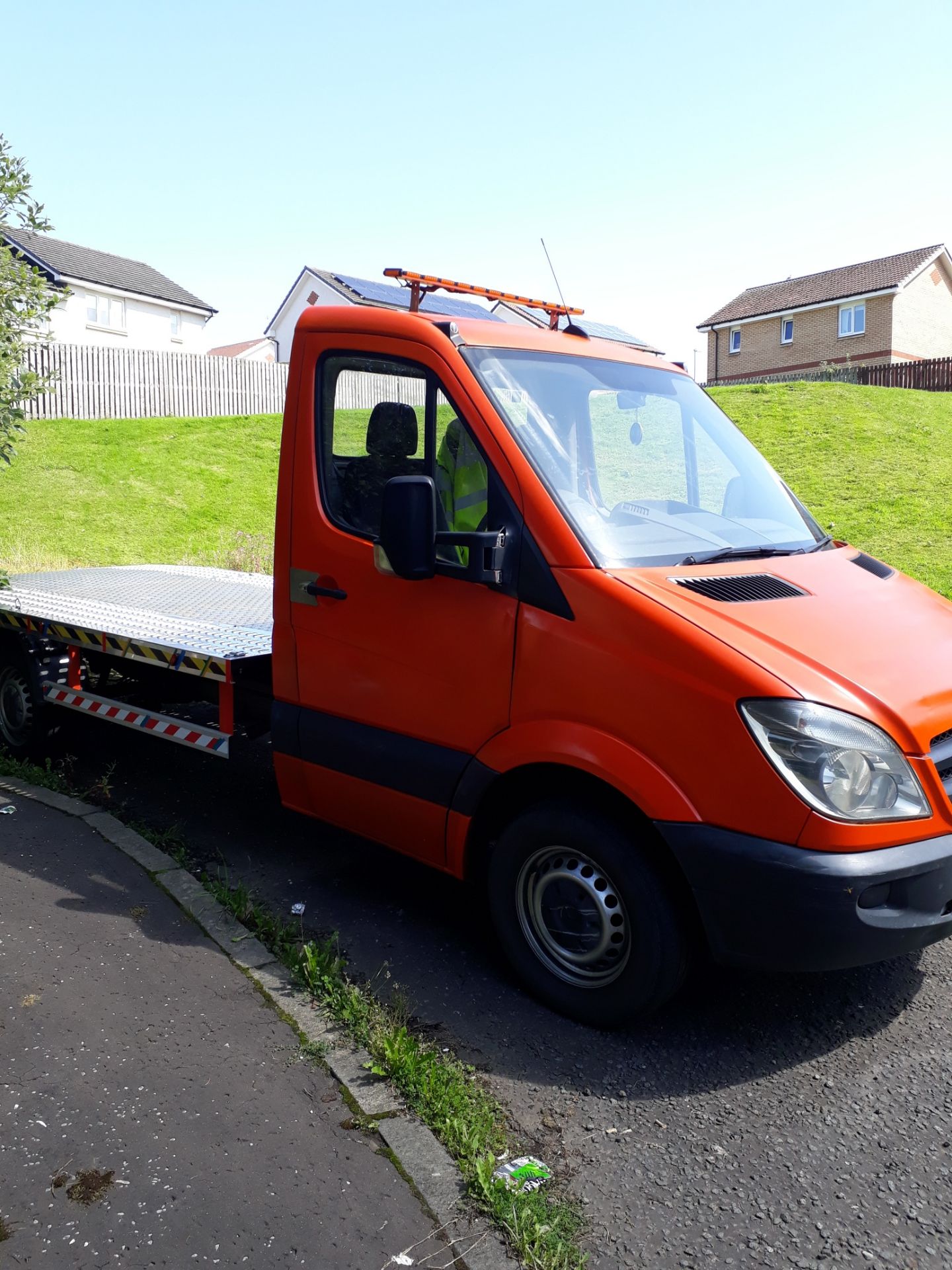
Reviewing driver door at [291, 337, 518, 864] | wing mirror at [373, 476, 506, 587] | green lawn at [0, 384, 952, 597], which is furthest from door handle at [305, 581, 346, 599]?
green lawn at [0, 384, 952, 597]

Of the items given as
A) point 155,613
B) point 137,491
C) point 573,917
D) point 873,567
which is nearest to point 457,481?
point 573,917

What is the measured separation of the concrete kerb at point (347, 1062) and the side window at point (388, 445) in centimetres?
170

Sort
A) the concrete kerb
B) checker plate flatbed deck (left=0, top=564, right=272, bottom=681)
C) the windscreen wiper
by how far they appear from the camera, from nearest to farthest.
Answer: the concrete kerb, the windscreen wiper, checker plate flatbed deck (left=0, top=564, right=272, bottom=681)

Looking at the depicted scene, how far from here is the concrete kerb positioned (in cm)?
257

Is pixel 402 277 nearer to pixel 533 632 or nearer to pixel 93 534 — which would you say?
pixel 533 632

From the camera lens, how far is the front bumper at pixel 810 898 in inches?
114

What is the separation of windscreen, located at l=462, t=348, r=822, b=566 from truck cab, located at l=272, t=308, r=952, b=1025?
1cm

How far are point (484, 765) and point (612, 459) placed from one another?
4.18 feet

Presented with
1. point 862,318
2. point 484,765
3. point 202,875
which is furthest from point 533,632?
point 862,318

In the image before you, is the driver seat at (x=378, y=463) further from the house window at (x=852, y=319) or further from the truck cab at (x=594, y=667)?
the house window at (x=852, y=319)

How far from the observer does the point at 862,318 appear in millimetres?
43094

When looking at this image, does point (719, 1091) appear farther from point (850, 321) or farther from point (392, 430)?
point (850, 321)

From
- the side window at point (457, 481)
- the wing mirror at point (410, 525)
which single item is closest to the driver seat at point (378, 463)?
the side window at point (457, 481)

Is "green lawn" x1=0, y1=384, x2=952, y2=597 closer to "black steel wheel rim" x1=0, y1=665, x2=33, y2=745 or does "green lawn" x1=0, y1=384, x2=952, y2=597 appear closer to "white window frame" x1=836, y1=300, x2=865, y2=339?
"black steel wheel rim" x1=0, y1=665, x2=33, y2=745
